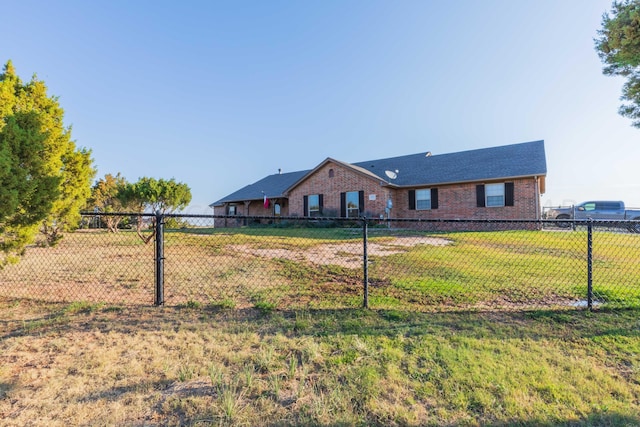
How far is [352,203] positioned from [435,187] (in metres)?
4.87

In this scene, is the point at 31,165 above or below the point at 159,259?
above

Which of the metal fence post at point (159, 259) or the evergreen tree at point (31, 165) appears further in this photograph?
the metal fence post at point (159, 259)

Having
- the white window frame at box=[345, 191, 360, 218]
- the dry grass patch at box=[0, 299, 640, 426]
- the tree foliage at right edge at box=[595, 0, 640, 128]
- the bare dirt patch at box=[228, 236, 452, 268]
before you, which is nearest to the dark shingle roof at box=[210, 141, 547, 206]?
the white window frame at box=[345, 191, 360, 218]

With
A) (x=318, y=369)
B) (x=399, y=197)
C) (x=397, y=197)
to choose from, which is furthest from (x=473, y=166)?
(x=318, y=369)

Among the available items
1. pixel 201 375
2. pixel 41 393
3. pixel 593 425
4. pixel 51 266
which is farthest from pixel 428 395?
pixel 51 266

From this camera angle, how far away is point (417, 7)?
9344mm

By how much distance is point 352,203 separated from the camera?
58.0 ft

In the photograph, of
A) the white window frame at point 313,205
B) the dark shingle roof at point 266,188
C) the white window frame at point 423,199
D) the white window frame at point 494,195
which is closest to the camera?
the white window frame at point 494,195

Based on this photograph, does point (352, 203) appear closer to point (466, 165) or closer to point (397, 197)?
point (397, 197)

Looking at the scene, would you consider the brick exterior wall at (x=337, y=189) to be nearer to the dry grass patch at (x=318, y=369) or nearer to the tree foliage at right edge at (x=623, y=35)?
the tree foliage at right edge at (x=623, y=35)

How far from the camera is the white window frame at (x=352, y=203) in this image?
17422 millimetres

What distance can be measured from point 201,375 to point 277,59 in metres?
13.3

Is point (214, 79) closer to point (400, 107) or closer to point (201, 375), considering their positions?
point (400, 107)

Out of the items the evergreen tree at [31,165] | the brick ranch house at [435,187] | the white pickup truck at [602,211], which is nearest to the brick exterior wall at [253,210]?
the brick ranch house at [435,187]
